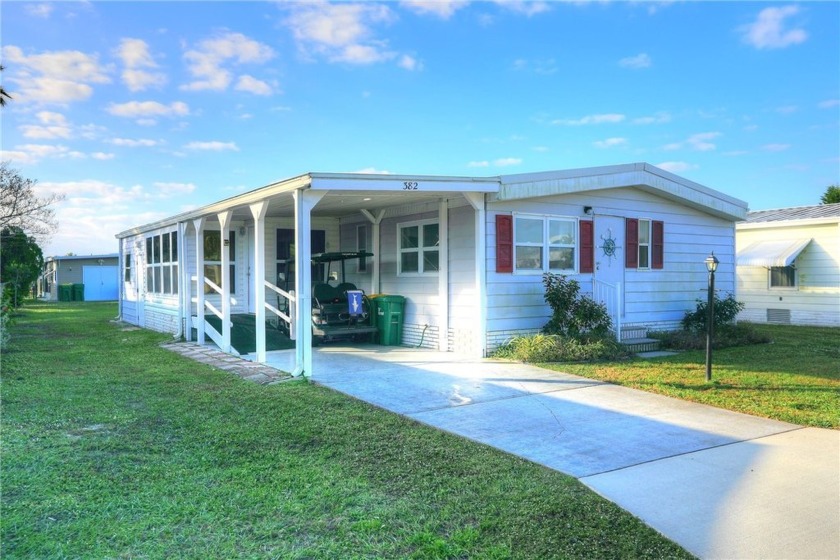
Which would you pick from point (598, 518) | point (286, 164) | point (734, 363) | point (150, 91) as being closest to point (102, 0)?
point (150, 91)

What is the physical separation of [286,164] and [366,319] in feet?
18.4

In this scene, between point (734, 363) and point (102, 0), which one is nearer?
point (102, 0)

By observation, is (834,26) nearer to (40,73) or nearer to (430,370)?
(430,370)

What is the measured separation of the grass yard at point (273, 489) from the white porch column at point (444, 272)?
4324 mm

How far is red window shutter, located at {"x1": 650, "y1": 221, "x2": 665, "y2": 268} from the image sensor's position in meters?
12.7

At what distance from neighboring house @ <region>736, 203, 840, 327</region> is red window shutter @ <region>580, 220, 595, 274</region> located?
26.2 feet

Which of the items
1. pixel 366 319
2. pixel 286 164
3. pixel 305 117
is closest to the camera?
pixel 366 319

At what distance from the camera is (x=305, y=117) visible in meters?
13.7

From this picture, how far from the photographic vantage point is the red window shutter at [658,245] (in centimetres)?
1267

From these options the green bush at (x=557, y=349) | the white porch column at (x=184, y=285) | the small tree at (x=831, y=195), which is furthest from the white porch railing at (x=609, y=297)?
the small tree at (x=831, y=195)

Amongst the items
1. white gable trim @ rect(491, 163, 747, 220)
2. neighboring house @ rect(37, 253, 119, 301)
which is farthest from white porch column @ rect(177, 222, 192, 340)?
neighboring house @ rect(37, 253, 119, 301)

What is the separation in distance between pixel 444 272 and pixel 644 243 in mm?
4750

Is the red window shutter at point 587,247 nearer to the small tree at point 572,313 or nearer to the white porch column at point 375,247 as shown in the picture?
the small tree at point 572,313

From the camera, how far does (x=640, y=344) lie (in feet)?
36.2
